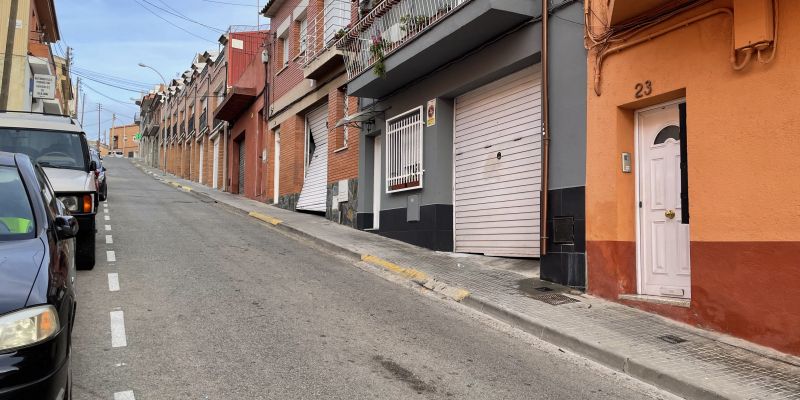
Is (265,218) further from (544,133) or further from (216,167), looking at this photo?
(216,167)

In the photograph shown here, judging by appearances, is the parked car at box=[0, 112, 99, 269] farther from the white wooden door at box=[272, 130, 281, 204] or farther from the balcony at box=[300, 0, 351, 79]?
the white wooden door at box=[272, 130, 281, 204]

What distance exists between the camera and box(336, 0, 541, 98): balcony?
27.9 feet

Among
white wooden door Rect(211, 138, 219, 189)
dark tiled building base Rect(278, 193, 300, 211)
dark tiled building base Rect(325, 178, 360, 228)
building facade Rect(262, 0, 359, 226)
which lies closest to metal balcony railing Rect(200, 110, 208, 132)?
white wooden door Rect(211, 138, 219, 189)

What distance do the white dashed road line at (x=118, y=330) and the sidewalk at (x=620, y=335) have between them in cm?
397

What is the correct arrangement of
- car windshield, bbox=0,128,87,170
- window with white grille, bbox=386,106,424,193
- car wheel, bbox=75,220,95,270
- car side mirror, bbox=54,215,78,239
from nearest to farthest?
car side mirror, bbox=54,215,78,239 < car windshield, bbox=0,128,87,170 < car wheel, bbox=75,220,95,270 < window with white grille, bbox=386,106,424,193

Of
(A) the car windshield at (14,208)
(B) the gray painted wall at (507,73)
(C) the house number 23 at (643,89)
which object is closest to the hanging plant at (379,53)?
(B) the gray painted wall at (507,73)

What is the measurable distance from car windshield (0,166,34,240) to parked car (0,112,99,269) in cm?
320

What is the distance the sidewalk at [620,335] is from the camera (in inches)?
180

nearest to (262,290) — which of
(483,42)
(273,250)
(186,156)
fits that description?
(273,250)

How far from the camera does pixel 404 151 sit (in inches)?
476

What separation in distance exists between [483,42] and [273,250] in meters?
5.31

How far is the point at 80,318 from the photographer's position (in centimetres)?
559

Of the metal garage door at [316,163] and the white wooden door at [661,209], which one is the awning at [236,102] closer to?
the metal garage door at [316,163]

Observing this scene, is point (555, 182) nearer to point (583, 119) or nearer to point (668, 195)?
point (583, 119)
